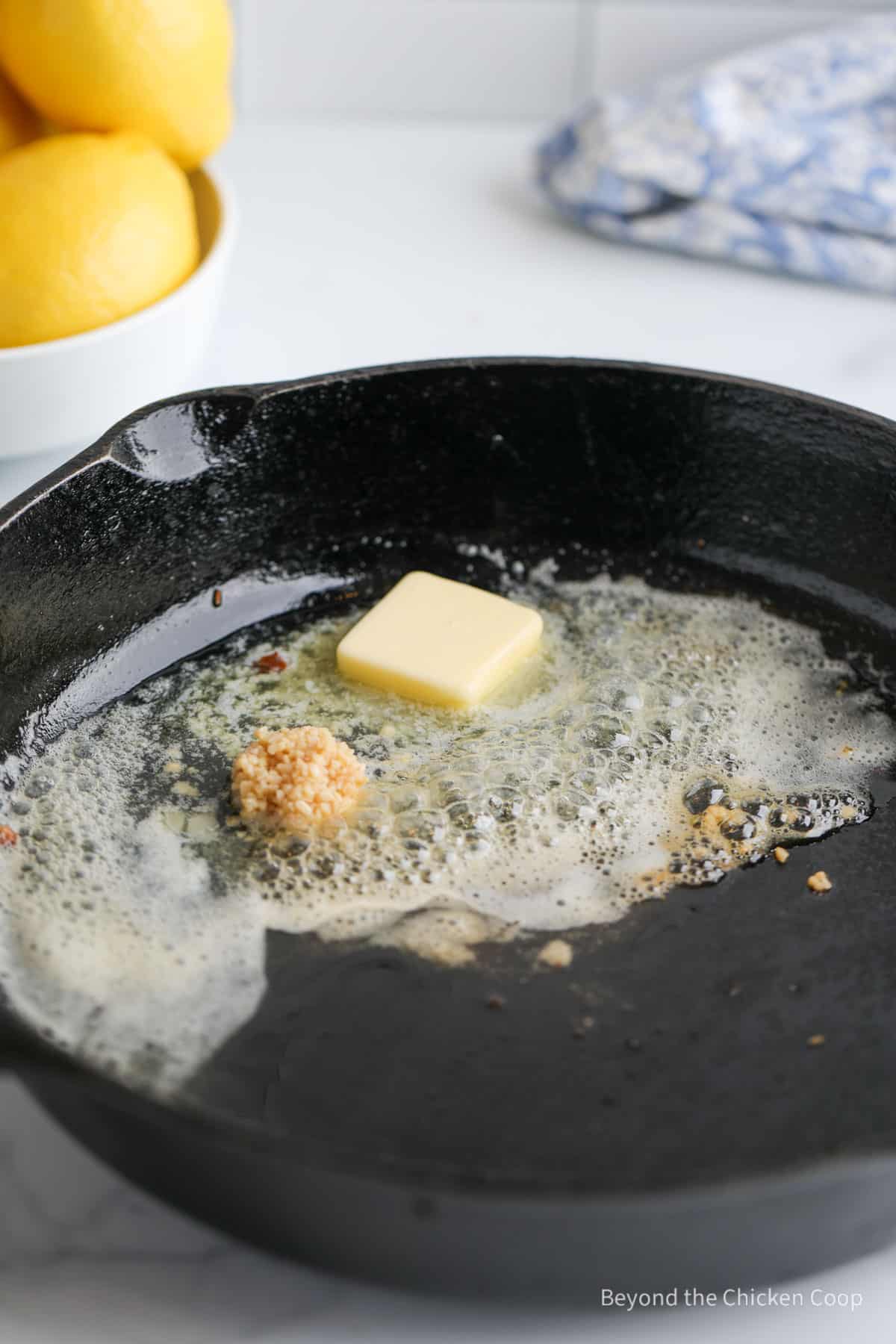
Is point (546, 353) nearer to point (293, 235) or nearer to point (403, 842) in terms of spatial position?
point (293, 235)

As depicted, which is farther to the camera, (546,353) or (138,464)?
(546,353)

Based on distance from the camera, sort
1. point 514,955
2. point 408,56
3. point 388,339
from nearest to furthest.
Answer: point 514,955 < point 388,339 < point 408,56

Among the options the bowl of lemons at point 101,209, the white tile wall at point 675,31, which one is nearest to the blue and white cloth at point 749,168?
the white tile wall at point 675,31

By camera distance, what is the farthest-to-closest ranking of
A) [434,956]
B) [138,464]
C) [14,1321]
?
[138,464] → [434,956] → [14,1321]

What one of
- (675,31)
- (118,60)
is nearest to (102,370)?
(118,60)

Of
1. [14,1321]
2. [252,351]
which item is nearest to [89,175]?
[252,351]

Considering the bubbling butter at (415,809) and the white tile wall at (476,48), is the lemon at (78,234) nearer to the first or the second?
the bubbling butter at (415,809)

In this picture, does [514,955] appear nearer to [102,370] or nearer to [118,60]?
[102,370]
